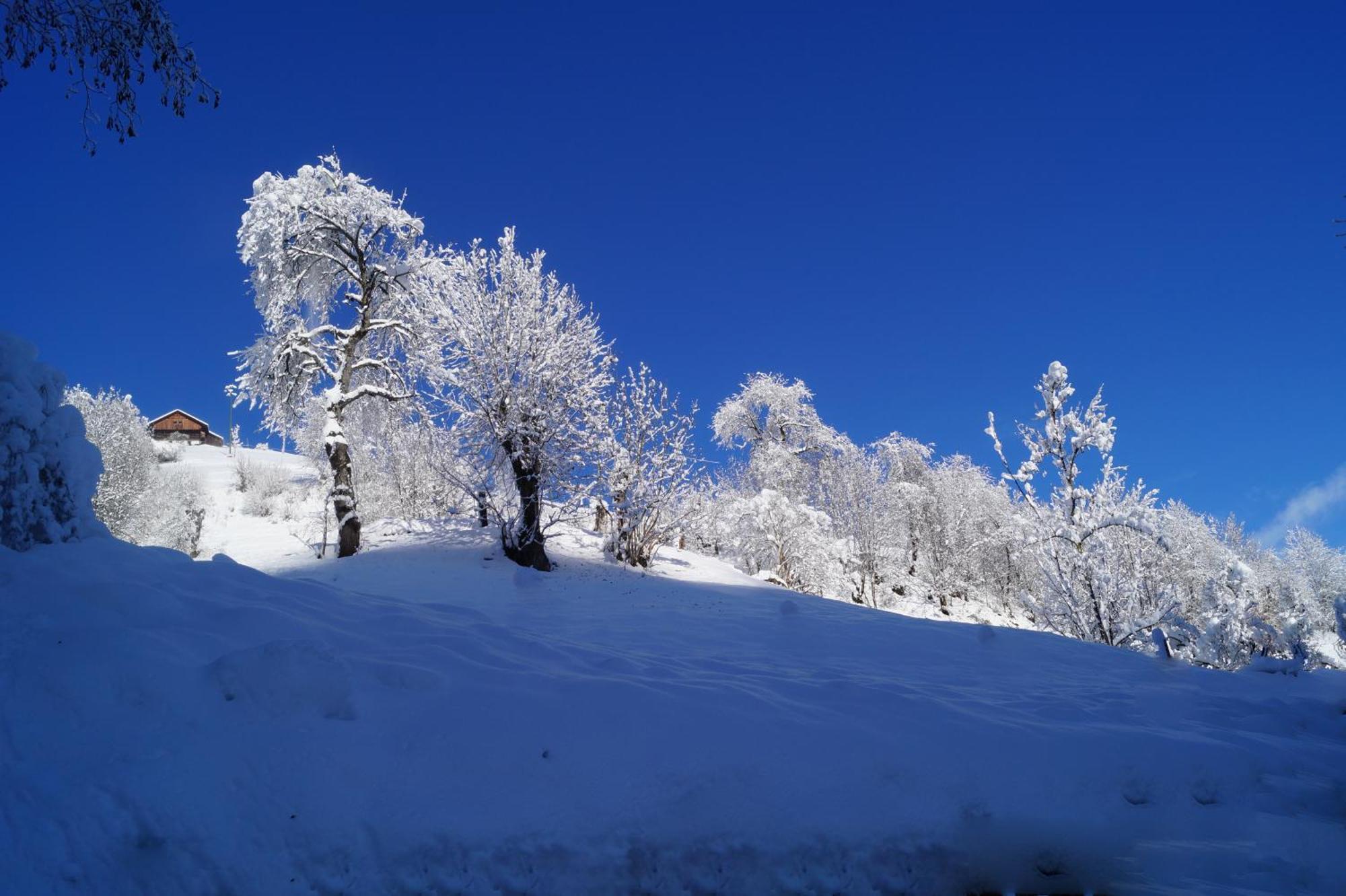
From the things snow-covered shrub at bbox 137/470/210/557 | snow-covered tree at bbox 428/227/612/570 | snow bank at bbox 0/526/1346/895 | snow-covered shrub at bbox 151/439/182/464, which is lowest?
snow-covered shrub at bbox 137/470/210/557

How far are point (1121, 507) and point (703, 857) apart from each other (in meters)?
11.2

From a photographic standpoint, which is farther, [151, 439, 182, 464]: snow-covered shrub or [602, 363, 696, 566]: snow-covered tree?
[151, 439, 182, 464]: snow-covered shrub

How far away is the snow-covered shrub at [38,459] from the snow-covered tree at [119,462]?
42.8ft

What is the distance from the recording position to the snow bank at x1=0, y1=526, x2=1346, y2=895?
206 centimetres

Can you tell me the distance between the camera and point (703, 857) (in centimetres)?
227

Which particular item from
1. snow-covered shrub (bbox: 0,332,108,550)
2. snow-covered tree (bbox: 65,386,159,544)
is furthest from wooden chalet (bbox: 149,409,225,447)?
snow-covered shrub (bbox: 0,332,108,550)

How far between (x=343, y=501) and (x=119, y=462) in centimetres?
1017

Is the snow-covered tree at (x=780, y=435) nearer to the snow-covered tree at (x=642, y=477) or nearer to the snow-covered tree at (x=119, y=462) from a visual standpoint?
the snow-covered tree at (x=642, y=477)

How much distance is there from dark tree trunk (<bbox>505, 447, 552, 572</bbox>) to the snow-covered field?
7982 mm

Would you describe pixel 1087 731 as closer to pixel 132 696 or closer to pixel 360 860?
pixel 360 860

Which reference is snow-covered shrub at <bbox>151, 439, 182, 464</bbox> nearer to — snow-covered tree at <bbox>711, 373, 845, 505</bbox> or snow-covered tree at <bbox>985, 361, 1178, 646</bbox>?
snow-covered tree at <bbox>711, 373, 845, 505</bbox>

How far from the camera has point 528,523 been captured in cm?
1262

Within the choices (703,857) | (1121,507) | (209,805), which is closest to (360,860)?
(209,805)

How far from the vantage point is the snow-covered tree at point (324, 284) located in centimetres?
1309
